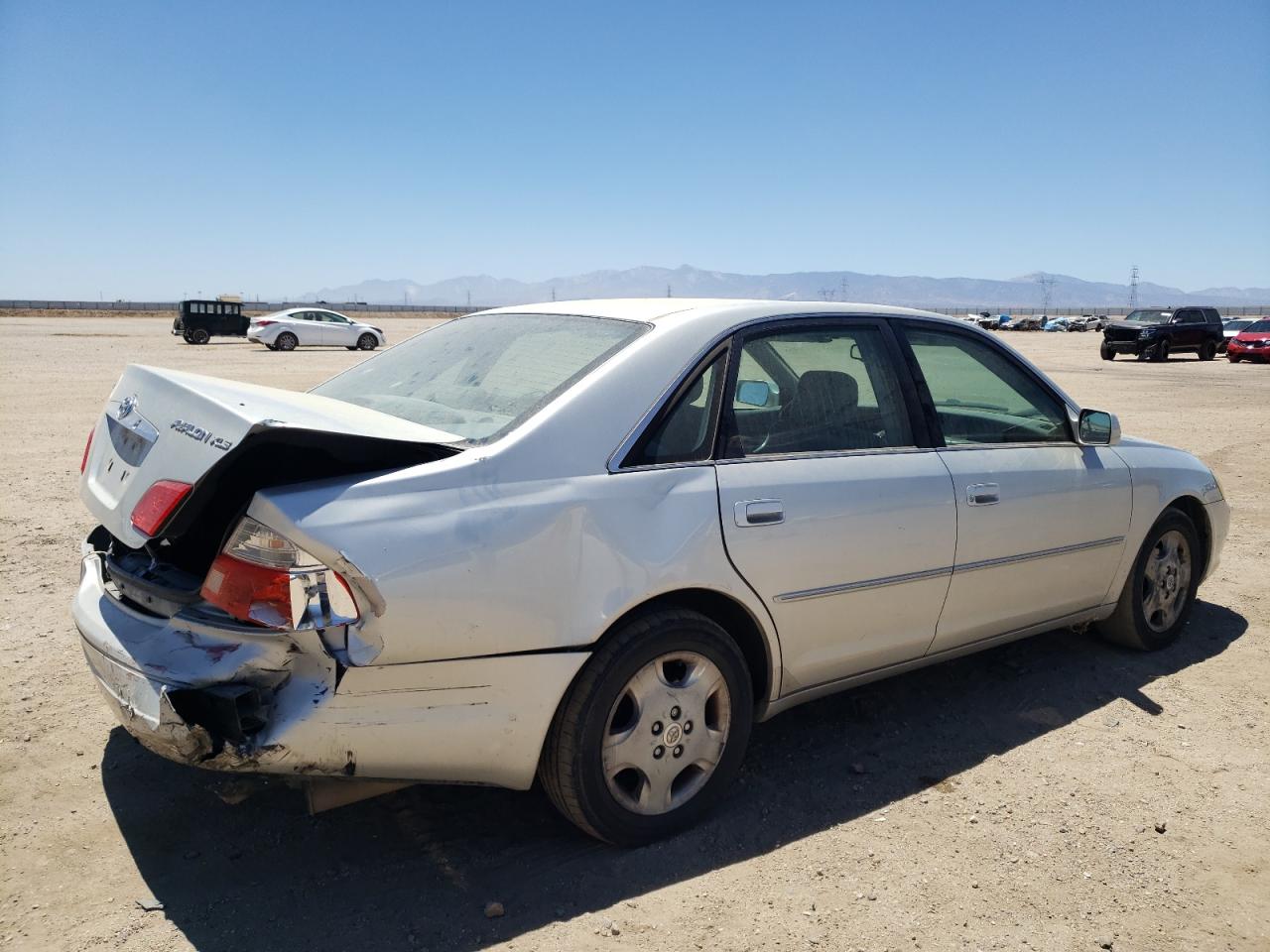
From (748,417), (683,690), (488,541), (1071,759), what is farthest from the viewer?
(1071,759)

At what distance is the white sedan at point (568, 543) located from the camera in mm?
2508

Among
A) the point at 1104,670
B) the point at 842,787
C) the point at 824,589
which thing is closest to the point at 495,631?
the point at 824,589

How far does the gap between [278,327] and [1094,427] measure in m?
31.4

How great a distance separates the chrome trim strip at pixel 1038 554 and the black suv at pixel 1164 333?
98.5 feet

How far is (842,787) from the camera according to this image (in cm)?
347

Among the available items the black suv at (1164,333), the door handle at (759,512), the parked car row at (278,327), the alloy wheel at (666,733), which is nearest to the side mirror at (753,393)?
the door handle at (759,512)

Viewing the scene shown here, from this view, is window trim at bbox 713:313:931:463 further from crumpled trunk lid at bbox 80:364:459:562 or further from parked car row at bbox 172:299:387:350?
parked car row at bbox 172:299:387:350

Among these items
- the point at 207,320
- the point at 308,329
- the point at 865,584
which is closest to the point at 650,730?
the point at 865,584

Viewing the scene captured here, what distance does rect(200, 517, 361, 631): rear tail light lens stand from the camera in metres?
2.45

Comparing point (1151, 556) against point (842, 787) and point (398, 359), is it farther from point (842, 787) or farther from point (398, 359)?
point (398, 359)

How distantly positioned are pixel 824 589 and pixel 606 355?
41.5 inches

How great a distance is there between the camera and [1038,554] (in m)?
3.98

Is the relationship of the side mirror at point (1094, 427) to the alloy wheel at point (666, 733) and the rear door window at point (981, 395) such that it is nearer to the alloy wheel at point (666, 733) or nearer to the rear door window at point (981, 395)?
the rear door window at point (981, 395)

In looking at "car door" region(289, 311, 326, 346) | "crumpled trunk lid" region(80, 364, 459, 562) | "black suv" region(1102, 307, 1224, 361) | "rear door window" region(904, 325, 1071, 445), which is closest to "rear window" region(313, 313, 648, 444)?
"crumpled trunk lid" region(80, 364, 459, 562)
